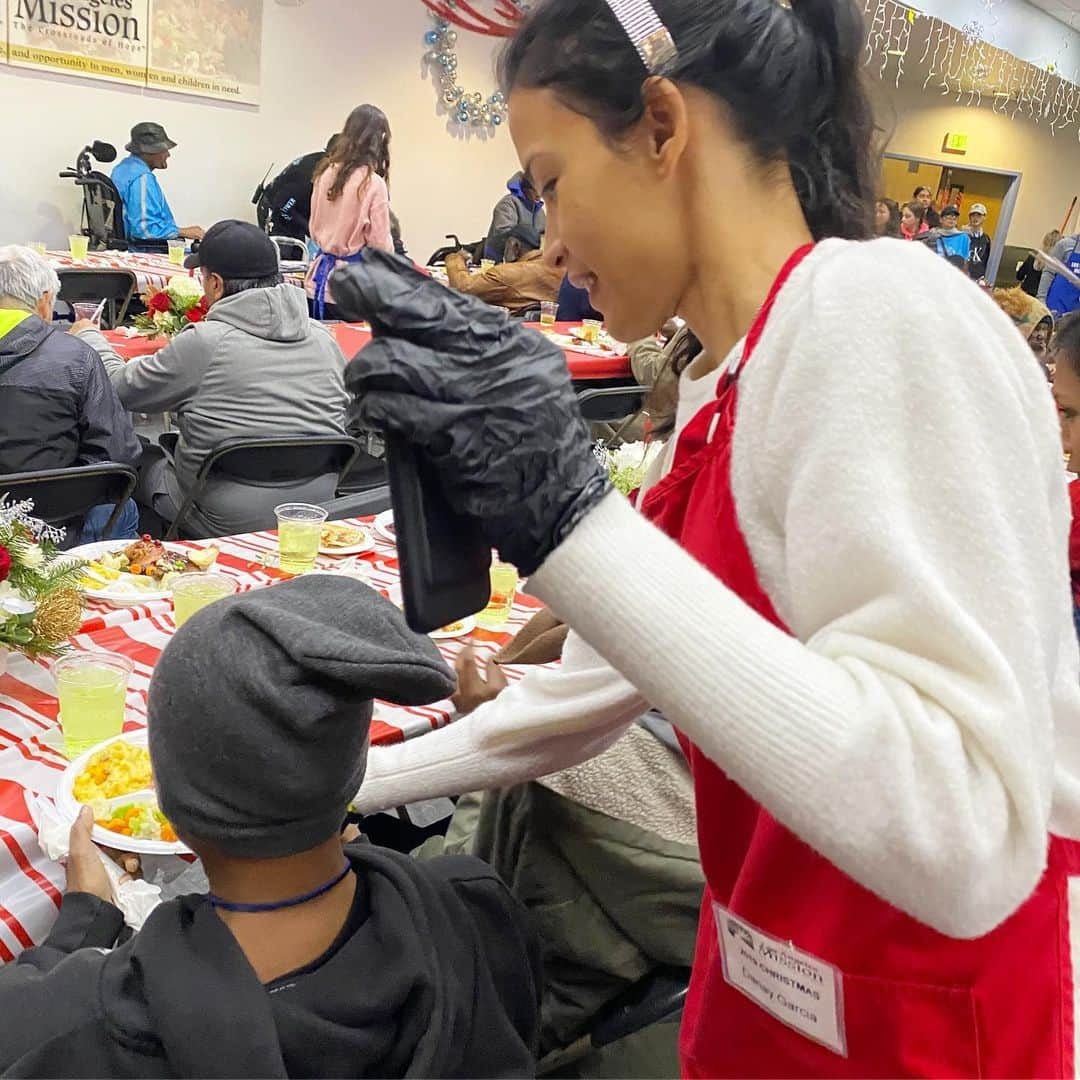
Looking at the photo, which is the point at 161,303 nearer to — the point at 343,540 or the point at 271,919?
the point at 343,540

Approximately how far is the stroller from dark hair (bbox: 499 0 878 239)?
7960 mm

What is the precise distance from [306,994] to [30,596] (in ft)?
3.07

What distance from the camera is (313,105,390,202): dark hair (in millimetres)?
6473

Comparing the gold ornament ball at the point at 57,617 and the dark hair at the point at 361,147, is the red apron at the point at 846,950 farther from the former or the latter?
the dark hair at the point at 361,147

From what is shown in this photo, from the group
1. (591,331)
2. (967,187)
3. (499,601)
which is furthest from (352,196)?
(967,187)

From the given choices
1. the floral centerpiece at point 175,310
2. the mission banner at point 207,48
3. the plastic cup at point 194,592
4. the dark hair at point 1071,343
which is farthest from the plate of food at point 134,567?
the mission banner at point 207,48

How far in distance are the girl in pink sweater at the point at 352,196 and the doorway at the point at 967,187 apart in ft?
42.6

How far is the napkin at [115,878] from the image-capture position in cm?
128

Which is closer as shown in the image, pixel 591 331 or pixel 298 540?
pixel 298 540

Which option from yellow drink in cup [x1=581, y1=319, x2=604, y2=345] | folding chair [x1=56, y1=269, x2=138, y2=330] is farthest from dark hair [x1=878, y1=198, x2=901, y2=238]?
folding chair [x1=56, y1=269, x2=138, y2=330]

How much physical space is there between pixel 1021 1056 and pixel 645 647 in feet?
1.85

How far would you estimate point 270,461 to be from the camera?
3281 millimetres

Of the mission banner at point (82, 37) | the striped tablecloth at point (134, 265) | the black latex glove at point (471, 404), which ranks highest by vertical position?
the mission banner at point (82, 37)

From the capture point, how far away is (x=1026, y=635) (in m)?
0.60
